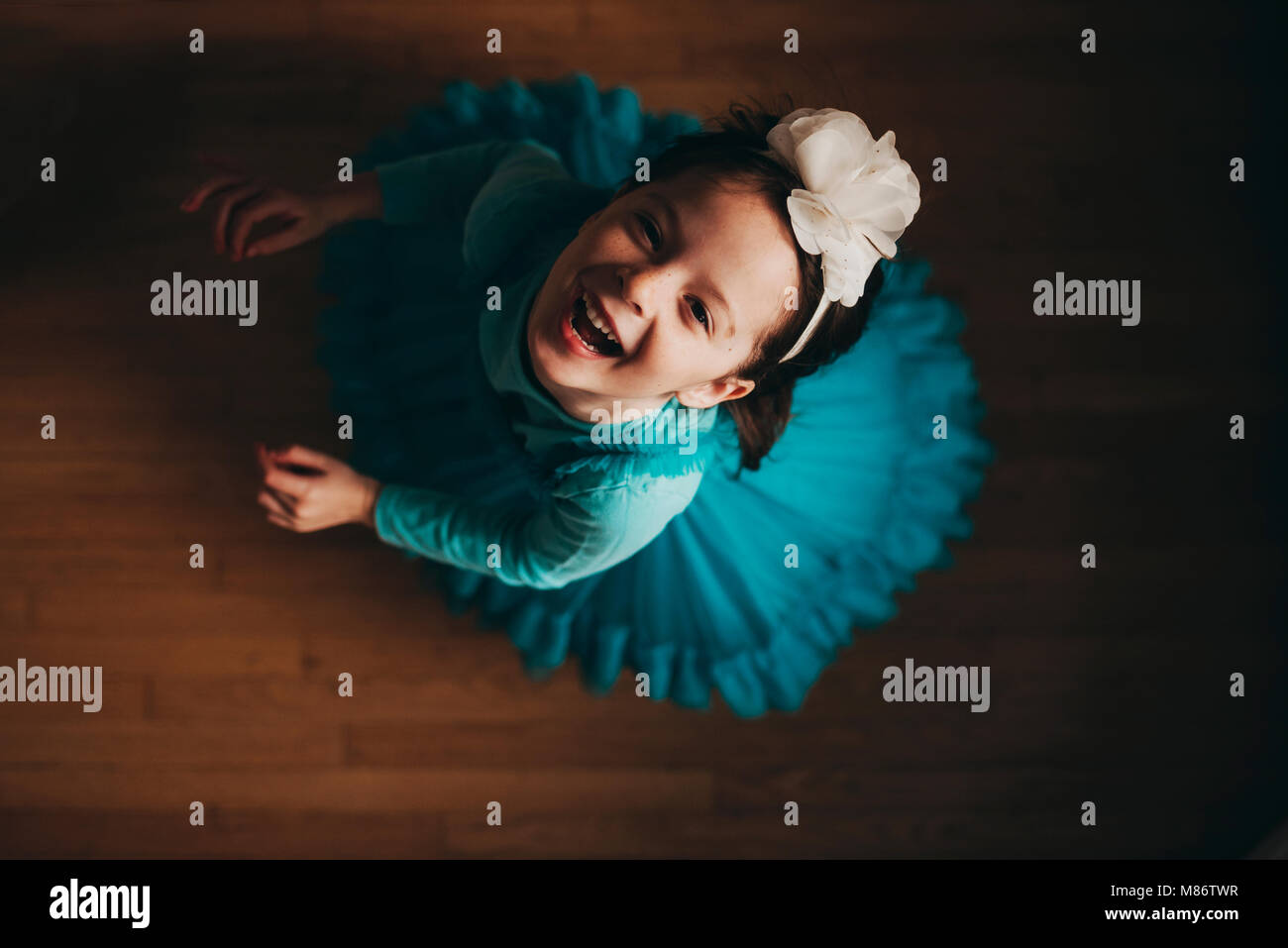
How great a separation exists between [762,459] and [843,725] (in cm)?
35

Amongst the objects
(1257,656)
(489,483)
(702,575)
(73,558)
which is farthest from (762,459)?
(73,558)

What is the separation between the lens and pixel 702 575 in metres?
0.94

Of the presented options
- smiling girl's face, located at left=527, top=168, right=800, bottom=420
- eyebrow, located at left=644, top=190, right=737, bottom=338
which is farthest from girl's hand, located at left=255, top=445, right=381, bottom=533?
eyebrow, located at left=644, top=190, right=737, bottom=338

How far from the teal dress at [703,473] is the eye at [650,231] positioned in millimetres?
250

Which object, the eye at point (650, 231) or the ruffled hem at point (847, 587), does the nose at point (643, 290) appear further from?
the ruffled hem at point (847, 587)

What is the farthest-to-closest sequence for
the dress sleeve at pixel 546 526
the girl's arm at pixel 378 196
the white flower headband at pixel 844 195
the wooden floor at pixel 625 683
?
the wooden floor at pixel 625 683, the girl's arm at pixel 378 196, the dress sleeve at pixel 546 526, the white flower headband at pixel 844 195

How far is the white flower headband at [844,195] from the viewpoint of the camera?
0.65 metres

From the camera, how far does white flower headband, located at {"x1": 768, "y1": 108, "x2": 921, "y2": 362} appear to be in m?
0.65

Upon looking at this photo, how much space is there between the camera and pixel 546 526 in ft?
2.66

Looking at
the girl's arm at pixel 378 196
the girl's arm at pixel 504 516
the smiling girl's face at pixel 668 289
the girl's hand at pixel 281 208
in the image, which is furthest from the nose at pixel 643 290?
the girl's hand at pixel 281 208

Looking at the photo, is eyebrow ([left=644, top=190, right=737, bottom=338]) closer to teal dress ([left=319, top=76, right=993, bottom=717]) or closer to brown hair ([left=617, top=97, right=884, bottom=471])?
brown hair ([left=617, top=97, right=884, bottom=471])

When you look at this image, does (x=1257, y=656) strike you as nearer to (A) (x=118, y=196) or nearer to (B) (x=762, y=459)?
(B) (x=762, y=459)

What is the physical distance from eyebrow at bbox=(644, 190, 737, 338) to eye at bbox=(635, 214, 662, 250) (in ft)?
0.04
